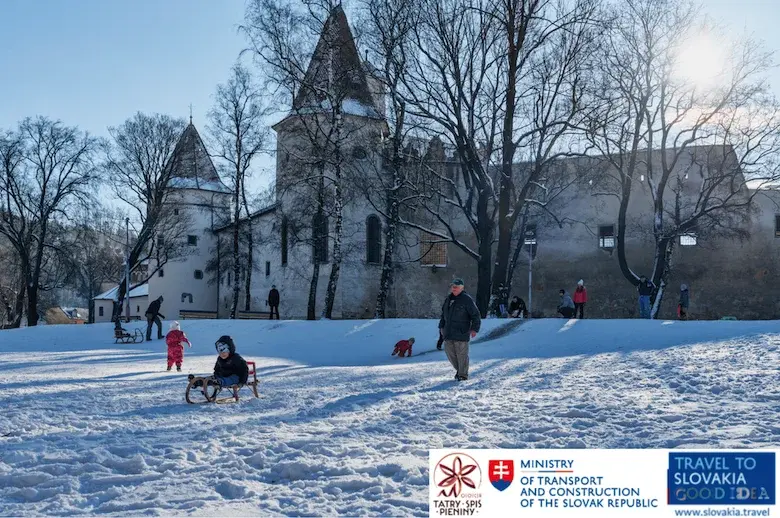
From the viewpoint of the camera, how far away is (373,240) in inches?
1580

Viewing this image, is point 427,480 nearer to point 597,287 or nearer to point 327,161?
point 327,161

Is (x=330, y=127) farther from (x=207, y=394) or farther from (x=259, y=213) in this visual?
(x=207, y=394)

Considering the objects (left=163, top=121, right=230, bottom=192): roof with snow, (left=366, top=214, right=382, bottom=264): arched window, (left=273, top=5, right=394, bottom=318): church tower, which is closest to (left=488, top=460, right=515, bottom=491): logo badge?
(left=273, top=5, right=394, bottom=318): church tower

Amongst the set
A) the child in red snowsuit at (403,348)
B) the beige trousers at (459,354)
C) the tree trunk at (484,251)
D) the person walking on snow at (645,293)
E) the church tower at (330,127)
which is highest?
the church tower at (330,127)

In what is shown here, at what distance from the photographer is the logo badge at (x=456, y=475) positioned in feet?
17.4

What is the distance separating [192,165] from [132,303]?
75.9 ft

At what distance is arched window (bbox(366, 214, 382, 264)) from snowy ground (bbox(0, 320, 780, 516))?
23238 mm

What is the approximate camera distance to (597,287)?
3922 centimetres

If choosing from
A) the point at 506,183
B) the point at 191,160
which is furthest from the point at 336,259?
the point at 191,160

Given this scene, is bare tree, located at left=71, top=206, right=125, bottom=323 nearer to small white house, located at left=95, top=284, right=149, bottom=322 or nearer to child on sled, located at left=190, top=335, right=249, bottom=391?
small white house, located at left=95, top=284, right=149, bottom=322

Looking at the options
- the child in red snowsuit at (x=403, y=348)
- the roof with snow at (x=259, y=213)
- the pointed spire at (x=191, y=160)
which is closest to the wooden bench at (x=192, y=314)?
the roof with snow at (x=259, y=213)

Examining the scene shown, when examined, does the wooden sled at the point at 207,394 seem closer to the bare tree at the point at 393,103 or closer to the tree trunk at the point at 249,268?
the bare tree at the point at 393,103

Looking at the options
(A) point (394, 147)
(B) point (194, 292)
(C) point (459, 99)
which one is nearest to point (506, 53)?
(C) point (459, 99)

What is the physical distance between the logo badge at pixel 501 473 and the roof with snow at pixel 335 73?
22.9 m
